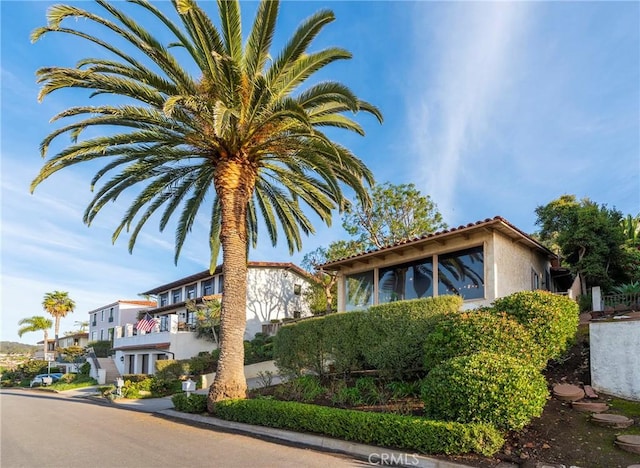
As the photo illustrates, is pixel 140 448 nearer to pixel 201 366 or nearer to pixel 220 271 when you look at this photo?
pixel 201 366

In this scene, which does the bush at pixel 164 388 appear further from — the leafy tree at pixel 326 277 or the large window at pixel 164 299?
the large window at pixel 164 299

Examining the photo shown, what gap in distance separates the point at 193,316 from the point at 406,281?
22730mm

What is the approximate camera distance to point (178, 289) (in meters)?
42.2

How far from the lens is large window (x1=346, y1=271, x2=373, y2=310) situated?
17672mm

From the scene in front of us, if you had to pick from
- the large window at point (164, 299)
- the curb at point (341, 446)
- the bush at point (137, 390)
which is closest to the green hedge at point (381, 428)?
the curb at point (341, 446)

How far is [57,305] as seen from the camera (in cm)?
6184

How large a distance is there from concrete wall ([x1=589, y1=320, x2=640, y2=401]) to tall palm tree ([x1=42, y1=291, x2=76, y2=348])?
67.8 m

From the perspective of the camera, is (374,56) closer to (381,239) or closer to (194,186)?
(194,186)

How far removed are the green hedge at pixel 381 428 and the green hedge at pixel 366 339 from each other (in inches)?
94.6

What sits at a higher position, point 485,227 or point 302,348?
point 485,227

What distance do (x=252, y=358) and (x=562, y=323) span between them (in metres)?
19.5

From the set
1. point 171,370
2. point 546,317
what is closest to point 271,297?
point 171,370

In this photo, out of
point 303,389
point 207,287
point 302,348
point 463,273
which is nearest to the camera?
point 303,389

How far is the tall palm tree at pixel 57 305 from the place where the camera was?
6153 centimetres
